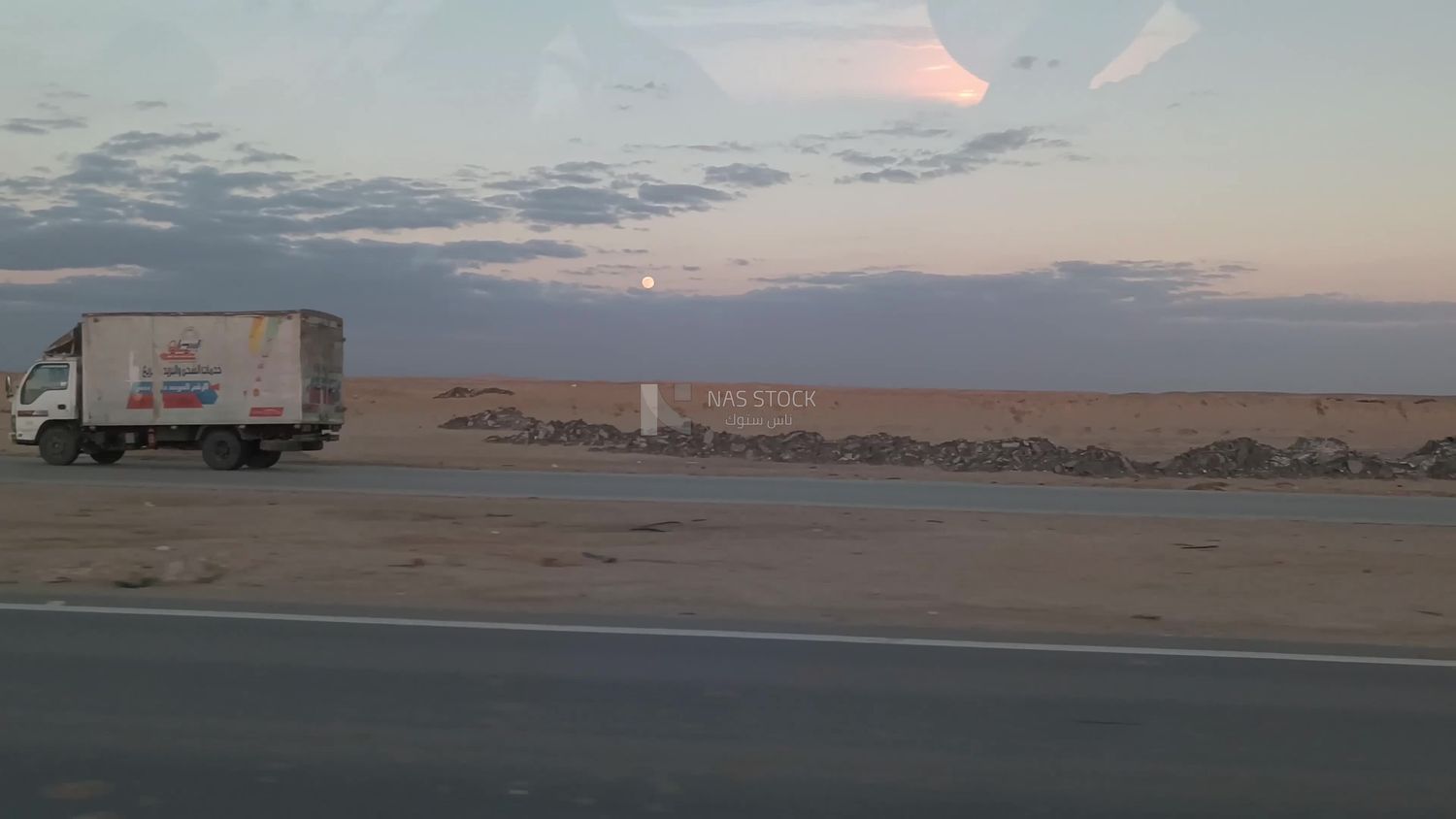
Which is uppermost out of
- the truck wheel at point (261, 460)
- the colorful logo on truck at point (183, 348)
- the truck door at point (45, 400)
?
the colorful logo on truck at point (183, 348)

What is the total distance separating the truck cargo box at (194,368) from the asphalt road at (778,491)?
1360mm

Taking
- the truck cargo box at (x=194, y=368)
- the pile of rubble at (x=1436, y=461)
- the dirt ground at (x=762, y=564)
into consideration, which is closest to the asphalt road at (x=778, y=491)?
the truck cargo box at (x=194, y=368)

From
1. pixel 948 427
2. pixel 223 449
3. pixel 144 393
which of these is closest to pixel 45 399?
pixel 144 393

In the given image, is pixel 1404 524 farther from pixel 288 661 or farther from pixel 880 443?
pixel 880 443

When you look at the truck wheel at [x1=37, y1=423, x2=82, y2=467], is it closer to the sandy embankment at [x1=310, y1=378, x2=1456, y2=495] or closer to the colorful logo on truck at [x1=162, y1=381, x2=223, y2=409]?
the colorful logo on truck at [x1=162, y1=381, x2=223, y2=409]

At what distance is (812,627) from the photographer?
9594 mm

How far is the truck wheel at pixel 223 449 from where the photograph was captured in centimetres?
2645

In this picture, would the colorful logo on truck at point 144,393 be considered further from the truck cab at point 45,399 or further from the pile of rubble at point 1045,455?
the pile of rubble at point 1045,455

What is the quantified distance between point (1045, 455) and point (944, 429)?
22.9 meters

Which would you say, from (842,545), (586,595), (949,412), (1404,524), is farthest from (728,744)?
(949,412)

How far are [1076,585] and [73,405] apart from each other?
2360cm

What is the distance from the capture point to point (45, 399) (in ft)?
88.4

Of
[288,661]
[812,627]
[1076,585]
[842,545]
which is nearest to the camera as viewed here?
[288,661]

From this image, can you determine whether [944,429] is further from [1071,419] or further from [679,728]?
[679,728]
